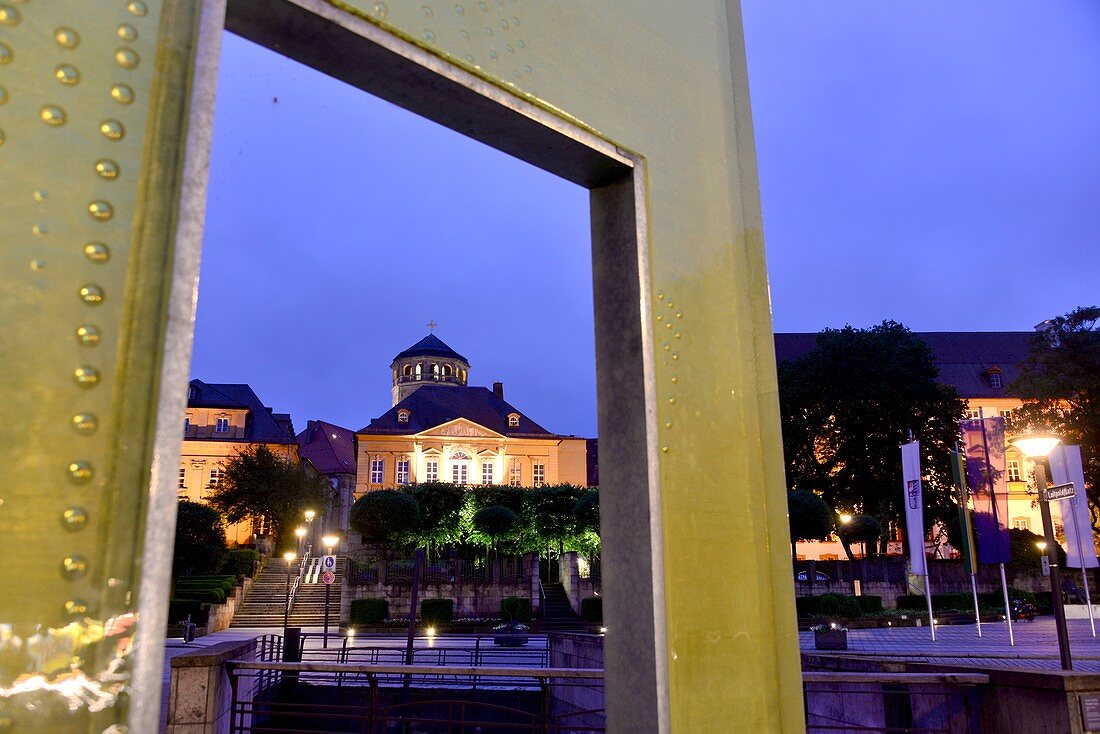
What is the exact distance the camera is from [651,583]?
263cm

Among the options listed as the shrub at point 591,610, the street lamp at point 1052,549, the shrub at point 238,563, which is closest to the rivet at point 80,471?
the street lamp at point 1052,549

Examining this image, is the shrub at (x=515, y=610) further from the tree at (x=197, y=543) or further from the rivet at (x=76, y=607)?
the rivet at (x=76, y=607)

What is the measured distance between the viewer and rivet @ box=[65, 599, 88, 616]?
1492 mm

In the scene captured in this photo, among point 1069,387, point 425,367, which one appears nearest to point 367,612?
point 1069,387

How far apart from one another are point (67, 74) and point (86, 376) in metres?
0.69

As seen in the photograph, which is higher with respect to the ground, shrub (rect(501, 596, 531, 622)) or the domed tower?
the domed tower

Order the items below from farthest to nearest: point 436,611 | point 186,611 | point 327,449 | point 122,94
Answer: point 327,449 < point 436,611 < point 186,611 < point 122,94

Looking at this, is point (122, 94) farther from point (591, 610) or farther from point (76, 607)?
point (591, 610)

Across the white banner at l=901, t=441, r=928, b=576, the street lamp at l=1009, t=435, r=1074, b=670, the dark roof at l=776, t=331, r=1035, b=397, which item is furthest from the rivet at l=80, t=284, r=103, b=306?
the dark roof at l=776, t=331, r=1035, b=397

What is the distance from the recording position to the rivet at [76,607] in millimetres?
1492

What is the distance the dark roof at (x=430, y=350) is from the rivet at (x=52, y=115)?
64894 millimetres

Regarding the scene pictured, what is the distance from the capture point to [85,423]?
1583mm

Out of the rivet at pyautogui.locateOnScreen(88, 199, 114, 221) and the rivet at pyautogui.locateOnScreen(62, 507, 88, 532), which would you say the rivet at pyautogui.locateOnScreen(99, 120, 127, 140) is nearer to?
the rivet at pyautogui.locateOnScreen(88, 199, 114, 221)

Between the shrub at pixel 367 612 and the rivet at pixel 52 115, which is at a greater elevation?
the rivet at pixel 52 115
